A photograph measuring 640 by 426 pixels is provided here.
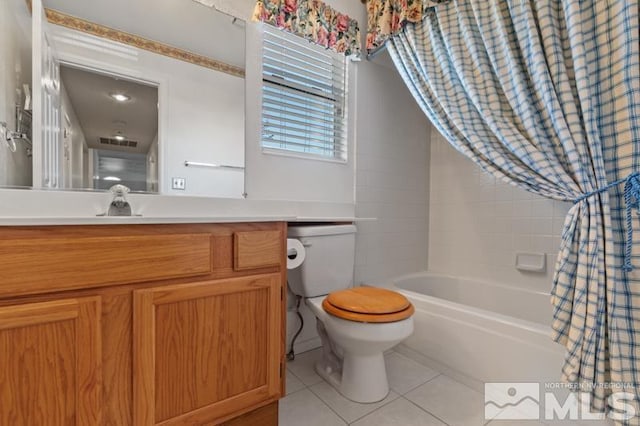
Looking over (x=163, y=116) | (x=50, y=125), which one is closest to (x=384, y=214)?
(x=163, y=116)

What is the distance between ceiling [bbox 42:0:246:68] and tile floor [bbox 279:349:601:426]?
1.72 meters

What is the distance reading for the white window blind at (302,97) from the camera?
5.66 feet

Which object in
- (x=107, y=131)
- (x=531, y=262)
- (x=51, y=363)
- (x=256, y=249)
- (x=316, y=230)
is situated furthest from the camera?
(x=531, y=262)

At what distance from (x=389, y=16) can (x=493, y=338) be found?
6.19 feet

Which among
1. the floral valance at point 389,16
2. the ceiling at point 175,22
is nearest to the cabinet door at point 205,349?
the ceiling at point 175,22

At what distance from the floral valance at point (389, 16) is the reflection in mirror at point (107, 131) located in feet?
4.46

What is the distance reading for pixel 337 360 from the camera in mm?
1606

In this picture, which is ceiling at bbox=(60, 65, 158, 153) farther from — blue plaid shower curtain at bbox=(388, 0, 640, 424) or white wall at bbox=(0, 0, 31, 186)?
blue plaid shower curtain at bbox=(388, 0, 640, 424)

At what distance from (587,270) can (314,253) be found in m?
1.12

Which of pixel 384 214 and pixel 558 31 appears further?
pixel 384 214

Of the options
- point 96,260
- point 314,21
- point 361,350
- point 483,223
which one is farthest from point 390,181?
point 96,260

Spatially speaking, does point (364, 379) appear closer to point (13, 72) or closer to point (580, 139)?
point (580, 139)

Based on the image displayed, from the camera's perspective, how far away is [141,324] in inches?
32.7

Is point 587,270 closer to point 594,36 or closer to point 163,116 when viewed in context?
point 594,36
